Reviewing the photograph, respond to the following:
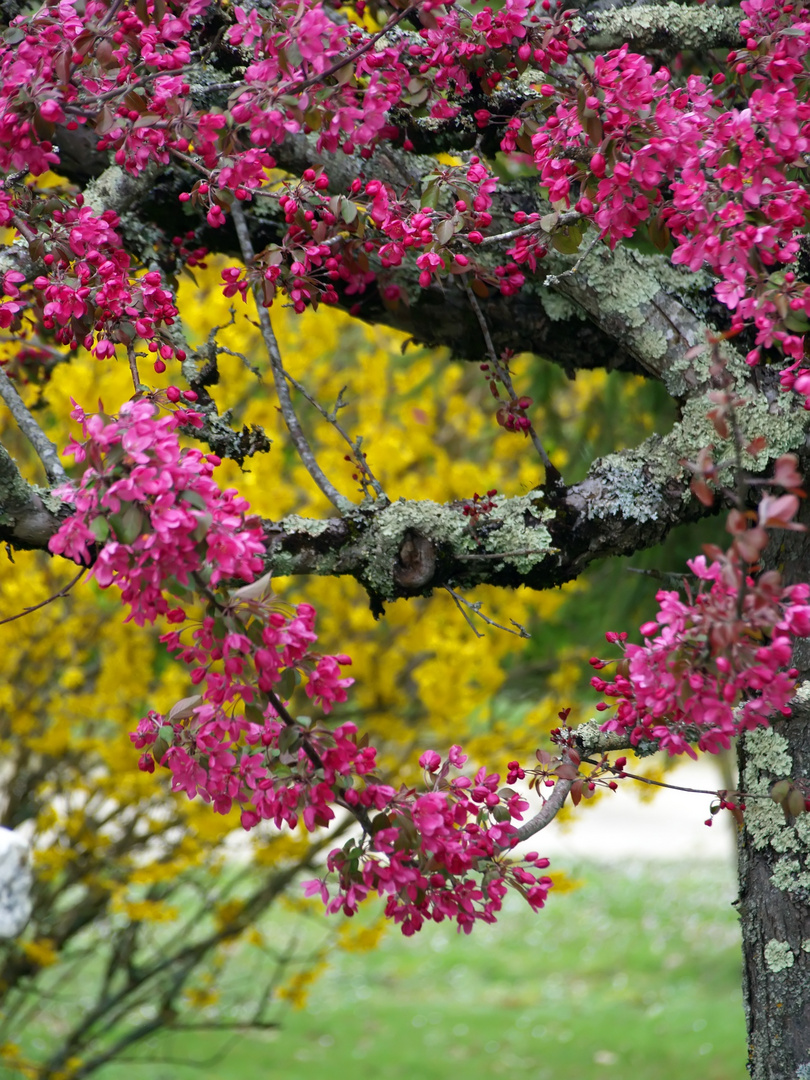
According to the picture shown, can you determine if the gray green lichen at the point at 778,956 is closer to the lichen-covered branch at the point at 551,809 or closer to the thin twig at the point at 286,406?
the lichen-covered branch at the point at 551,809

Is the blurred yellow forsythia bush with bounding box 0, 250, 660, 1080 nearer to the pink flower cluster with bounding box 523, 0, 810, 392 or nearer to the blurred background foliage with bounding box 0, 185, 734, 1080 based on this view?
the blurred background foliage with bounding box 0, 185, 734, 1080

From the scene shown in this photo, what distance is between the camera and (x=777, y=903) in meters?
1.67

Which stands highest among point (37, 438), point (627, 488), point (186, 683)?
point (186, 683)

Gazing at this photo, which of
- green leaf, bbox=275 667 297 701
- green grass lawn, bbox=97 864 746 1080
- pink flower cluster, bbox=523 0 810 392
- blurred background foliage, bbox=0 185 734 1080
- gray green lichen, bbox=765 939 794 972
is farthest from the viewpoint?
green grass lawn, bbox=97 864 746 1080

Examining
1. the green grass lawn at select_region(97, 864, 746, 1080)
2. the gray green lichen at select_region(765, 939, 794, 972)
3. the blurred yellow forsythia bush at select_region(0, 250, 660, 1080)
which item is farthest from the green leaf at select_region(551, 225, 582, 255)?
the green grass lawn at select_region(97, 864, 746, 1080)

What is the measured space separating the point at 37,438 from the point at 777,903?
149 cm

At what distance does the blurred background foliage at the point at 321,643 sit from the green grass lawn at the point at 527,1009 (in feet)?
2.67

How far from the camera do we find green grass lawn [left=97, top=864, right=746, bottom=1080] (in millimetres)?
5773

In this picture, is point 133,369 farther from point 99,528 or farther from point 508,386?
point 508,386

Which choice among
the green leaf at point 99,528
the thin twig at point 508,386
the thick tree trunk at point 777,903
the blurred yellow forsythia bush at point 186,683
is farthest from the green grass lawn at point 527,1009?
the green leaf at point 99,528

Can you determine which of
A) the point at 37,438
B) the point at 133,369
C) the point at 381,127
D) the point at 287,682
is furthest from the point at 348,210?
the point at 287,682

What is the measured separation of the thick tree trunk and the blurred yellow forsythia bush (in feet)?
A: 5.97

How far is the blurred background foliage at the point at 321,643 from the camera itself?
3.64m

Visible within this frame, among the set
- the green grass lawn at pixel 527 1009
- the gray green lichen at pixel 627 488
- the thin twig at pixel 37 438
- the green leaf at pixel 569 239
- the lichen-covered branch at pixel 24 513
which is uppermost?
the green grass lawn at pixel 527 1009
